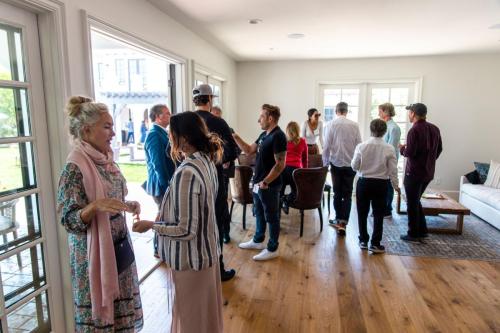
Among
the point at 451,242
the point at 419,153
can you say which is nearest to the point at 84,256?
the point at 419,153

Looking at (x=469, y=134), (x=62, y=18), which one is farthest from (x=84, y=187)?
(x=469, y=134)

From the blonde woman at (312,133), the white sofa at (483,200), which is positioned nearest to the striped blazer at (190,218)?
the blonde woman at (312,133)

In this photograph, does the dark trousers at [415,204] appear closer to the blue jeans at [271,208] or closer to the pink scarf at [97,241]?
the blue jeans at [271,208]

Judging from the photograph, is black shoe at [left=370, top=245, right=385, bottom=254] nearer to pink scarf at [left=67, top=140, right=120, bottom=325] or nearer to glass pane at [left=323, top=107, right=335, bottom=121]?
pink scarf at [left=67, top=140, right=120, bottom=325]

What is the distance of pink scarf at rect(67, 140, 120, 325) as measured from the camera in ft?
4.58

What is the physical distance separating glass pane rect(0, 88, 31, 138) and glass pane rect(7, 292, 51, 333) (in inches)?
38.1

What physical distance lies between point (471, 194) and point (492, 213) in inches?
26.9

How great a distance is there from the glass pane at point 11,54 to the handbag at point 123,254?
3.46 ft

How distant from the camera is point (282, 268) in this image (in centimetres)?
318

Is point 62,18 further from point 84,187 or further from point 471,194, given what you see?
point 471,194

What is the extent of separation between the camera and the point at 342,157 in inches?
158

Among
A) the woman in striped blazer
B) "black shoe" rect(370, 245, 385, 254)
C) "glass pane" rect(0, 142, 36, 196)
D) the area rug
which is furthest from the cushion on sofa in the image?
"glass pane" rect(0, 142, 36, 196)

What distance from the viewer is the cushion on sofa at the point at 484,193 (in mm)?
4426

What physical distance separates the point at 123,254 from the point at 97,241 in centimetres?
18
